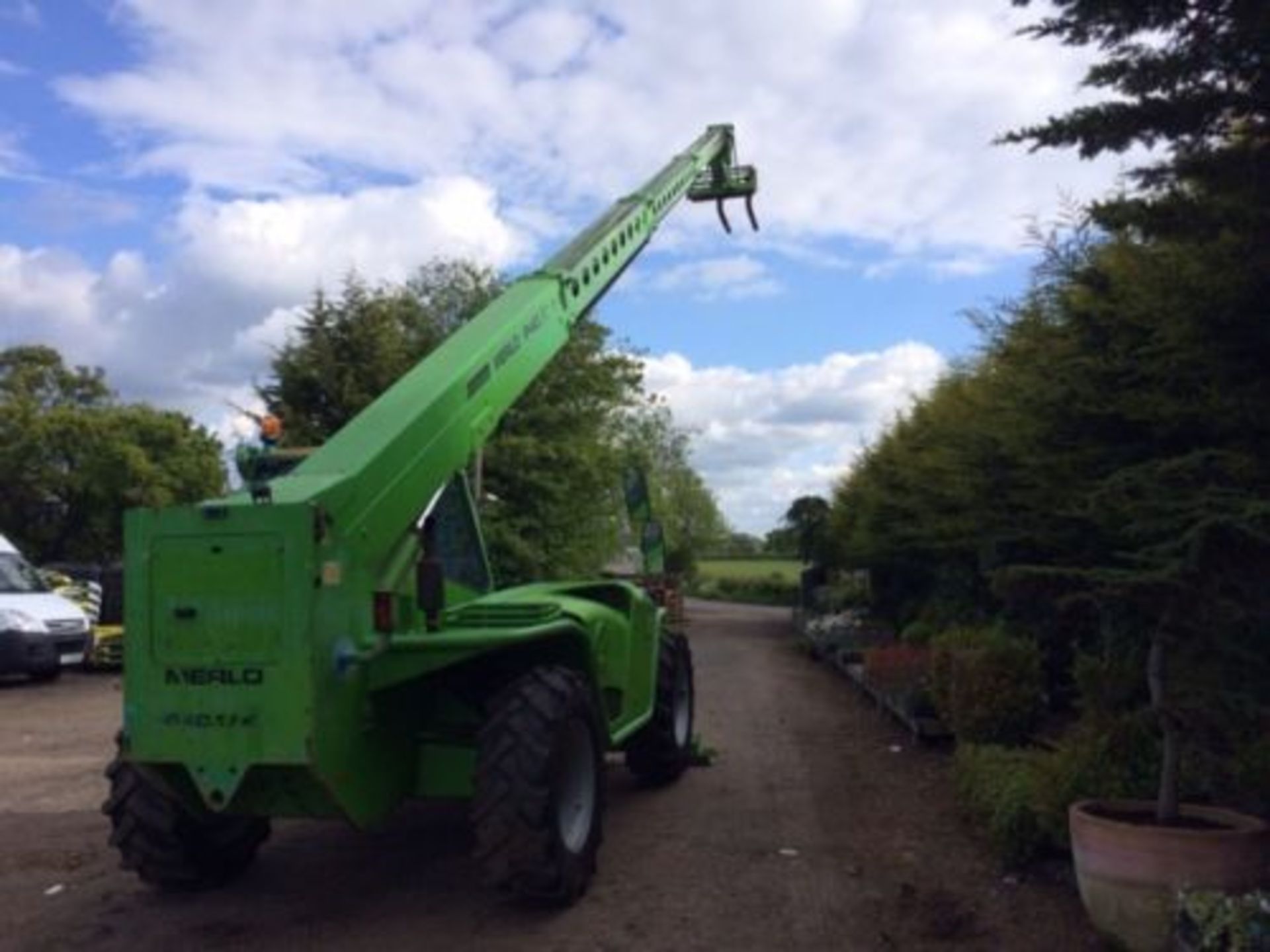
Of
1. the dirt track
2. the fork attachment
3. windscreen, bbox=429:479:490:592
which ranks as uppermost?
the fork attachment

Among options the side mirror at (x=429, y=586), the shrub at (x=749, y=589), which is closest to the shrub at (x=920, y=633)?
the side mirror at (x=429, y=586)

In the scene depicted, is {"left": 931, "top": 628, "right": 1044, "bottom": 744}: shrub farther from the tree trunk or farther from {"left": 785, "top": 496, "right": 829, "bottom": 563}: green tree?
{"left": 785, "top": 496, "right": 829, "bottom": 563}: green tree

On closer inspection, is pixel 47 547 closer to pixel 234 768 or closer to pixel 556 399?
pixel 556 399

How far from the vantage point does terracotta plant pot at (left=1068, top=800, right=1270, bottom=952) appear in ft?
19.7

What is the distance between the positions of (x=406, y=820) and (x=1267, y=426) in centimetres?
617

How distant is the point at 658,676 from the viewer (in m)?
10.9

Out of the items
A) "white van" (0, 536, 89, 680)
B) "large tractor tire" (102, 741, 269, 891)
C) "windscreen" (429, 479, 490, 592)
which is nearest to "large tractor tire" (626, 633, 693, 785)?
"windscreen" (429, 479, 490, 592)

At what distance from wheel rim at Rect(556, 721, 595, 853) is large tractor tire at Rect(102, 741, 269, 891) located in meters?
1.71

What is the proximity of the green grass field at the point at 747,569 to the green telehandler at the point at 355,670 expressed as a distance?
175ft

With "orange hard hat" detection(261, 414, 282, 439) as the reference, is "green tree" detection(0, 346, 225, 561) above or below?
above

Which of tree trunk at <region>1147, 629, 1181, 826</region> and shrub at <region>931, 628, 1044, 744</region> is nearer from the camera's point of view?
tree trunk at <region>1147, 629, 1181, 826</region>

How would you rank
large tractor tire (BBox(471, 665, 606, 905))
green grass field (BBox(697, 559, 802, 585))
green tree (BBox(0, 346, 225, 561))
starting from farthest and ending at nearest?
green grass field (BBox(697, 559, 802, 585)) < green tree (BBox(0, 346, 225, 561)) < large tractor tire (BBox(471, 665, 606, 905))

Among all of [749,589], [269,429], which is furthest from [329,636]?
[749,589]

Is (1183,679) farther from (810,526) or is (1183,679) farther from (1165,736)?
(810,526)
